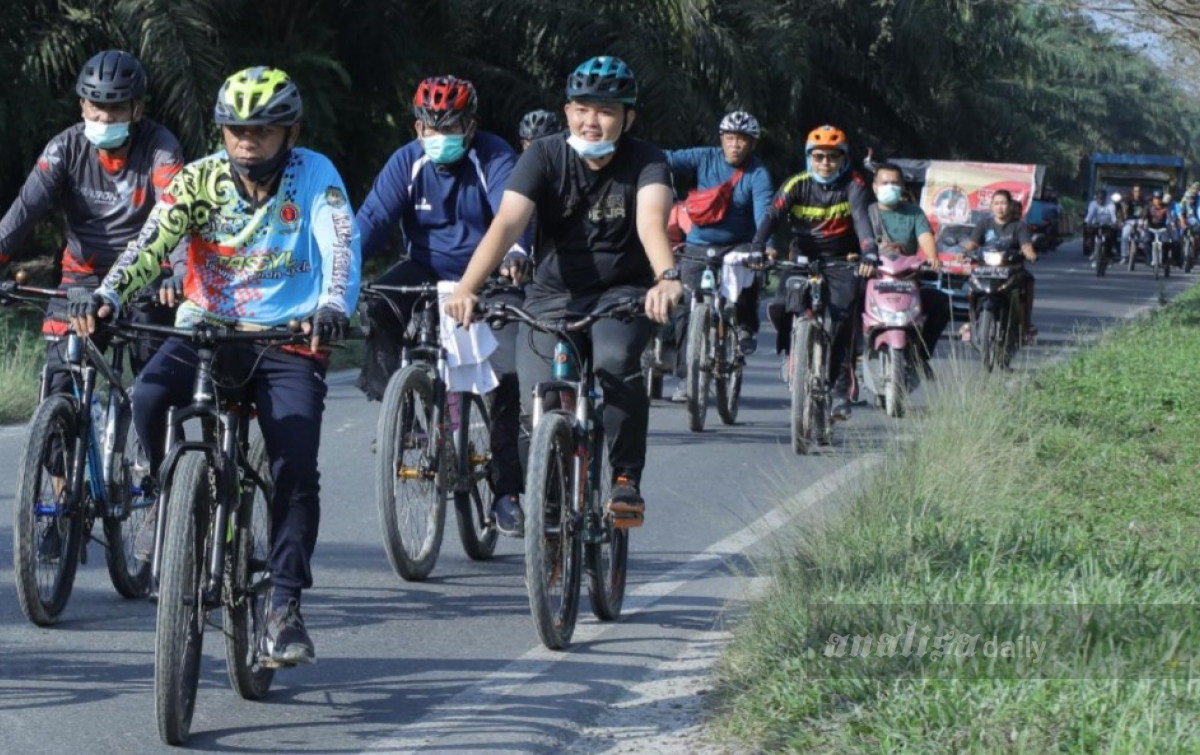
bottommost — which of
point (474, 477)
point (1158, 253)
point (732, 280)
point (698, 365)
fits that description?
point (474, 477)

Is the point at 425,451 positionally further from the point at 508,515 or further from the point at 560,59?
the point at 560,59

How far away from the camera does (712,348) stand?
12.8 m

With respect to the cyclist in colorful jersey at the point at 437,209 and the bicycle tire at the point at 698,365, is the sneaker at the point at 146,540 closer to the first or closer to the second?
the cyclist in colorful jersey at the point at 437,209

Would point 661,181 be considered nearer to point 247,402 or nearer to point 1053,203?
point 247,402

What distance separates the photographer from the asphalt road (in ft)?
18.8

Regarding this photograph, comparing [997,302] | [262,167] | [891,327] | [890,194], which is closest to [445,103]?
[262,167]

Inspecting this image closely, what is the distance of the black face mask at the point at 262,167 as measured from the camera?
6.04m

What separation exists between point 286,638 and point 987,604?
199 cm

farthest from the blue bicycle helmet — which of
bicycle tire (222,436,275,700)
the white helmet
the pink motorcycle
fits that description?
the pink motorcycle

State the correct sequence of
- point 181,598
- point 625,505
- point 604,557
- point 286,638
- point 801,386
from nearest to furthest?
point 181,598, point 286,638, point 625,505, point 604,557, point 801,386

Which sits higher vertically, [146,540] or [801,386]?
[801,386]

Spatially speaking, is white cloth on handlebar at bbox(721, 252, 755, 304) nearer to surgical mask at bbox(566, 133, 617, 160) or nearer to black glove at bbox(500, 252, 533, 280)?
black glove at bbox(500, 252, 533, 280)

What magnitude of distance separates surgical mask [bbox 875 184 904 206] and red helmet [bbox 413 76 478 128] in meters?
6.43

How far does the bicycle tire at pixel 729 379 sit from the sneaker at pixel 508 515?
4884mm
